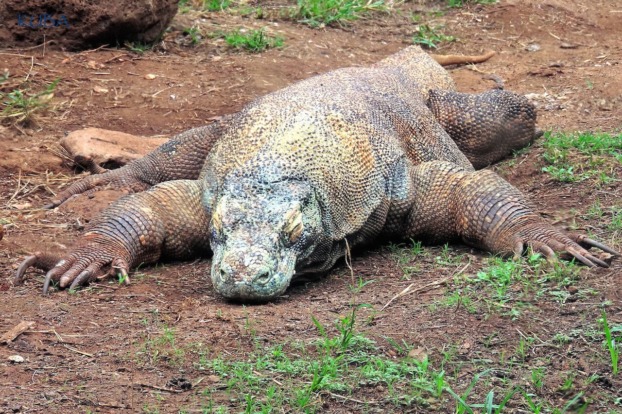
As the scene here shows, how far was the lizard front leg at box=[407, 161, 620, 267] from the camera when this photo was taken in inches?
197

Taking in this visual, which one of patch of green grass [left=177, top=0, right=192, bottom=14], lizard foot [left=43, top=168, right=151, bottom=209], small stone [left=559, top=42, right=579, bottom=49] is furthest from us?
patch of green grass [left=177, top=0, right=192, bottom=14]

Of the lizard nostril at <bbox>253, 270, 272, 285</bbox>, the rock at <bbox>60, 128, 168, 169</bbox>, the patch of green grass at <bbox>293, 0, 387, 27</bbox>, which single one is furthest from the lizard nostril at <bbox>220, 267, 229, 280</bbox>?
the patch of green grass at <bbox>293, 0, 387, 27</bbox>

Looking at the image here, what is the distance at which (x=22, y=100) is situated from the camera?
25.1 ft

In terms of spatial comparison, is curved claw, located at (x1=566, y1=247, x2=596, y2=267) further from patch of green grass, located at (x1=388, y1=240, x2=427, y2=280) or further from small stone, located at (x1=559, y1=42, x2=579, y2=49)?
small stone, located at (x1=559, y1=42, x2=579, y2=49)

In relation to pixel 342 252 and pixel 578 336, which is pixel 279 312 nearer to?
pixel 342 252

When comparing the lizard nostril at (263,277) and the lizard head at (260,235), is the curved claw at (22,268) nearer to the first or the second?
the lizard head at (260,235)

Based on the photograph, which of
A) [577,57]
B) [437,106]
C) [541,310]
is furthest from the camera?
[577,57]

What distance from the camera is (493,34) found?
1055 centimetres

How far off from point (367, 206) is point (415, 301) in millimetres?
925

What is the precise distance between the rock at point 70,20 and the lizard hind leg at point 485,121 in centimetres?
327

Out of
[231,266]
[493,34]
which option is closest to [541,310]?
[231,266]

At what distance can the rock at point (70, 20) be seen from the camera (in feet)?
28.4

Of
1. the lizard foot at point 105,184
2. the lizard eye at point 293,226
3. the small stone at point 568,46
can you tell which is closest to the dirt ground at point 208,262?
the small stone at point 568,46

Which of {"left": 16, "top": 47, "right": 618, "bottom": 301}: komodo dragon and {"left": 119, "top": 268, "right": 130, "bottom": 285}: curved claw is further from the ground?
{"left": 16, "top": 47, "right": 618, "bottom": 301}: komodo dragon
